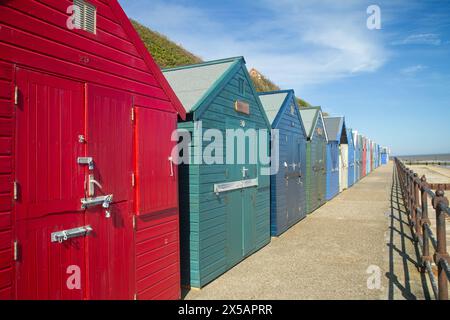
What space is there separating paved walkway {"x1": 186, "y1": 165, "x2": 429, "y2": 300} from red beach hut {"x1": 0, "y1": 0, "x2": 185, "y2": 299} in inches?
63.5

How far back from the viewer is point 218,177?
19.8 ft

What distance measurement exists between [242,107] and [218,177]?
165cm

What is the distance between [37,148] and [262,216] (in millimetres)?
5798

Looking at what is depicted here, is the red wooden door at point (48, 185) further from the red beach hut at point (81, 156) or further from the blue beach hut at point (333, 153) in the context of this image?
the blue beach hut at point (333, 153)

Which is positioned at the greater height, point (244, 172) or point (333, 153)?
point (333, 153)

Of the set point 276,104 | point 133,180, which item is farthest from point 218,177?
point 276,104

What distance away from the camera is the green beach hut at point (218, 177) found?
5.49m

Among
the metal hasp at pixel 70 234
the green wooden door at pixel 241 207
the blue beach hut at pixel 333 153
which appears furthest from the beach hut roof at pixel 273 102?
the blue beach hut at pixel 333 153

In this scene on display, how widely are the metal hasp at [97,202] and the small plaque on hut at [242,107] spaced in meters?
3.55

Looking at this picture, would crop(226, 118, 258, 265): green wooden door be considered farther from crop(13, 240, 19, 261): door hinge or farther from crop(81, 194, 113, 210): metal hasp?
crop(13, 240, 19, 261): door hinge

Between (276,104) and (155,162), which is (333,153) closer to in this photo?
(276,104)

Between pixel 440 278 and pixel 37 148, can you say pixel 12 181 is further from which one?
pixel 440 278

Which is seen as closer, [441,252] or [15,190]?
[15,190]
